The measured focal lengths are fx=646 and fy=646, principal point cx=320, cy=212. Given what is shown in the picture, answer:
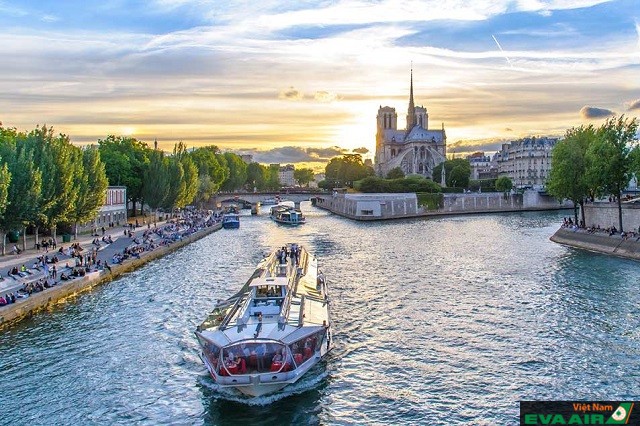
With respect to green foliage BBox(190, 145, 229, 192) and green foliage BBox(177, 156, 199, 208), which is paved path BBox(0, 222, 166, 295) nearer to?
green foliage BBox(177, 156, 199, 208)

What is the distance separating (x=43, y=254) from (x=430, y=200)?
84665mm

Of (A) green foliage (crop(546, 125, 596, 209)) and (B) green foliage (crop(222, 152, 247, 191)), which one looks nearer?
(A) green foliage (crop(546, 125, 596, 209))

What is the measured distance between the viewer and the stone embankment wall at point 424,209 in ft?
365

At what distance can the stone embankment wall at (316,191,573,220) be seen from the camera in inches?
4380

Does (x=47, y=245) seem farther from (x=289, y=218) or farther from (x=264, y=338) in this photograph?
(x=289, y=218)

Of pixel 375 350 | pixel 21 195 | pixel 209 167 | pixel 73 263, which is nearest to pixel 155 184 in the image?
pixel 21 195

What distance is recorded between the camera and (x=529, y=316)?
31.1 meters

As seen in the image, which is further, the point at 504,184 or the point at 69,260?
the point at 504,184

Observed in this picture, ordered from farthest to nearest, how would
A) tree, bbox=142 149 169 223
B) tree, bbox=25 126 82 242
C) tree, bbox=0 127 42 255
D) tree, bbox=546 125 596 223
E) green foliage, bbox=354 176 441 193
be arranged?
green foliage, bbox=354 176 441 193 → tree, bbox=142 149 169 223 → tree, bbox=546 125 596 223 → tree, bbox=25 126 82 242 → tree, bbox=0 127 42 255

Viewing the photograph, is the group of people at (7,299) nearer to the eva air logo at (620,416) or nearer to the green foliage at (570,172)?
the eva air logo at (620,416)

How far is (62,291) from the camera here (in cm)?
3662

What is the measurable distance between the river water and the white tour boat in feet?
2.54

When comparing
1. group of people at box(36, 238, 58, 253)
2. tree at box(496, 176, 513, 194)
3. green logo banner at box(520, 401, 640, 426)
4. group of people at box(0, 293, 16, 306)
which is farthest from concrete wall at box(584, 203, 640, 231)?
tree at box(496, 176, 513, 194)

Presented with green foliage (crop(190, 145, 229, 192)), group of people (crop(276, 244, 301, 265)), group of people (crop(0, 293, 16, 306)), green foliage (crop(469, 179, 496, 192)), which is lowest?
group of people (crop(0, 293, 16, 306))
